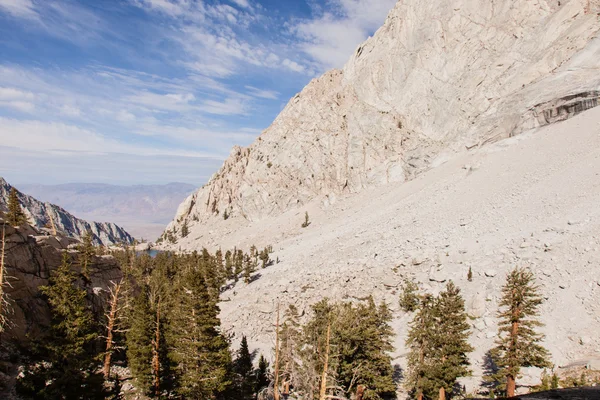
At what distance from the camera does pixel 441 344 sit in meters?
22.4

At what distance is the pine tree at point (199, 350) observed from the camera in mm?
20453

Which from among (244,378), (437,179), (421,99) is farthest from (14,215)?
(421,99)

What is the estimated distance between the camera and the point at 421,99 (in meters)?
102

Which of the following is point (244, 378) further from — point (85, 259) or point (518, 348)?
point (85, 259)

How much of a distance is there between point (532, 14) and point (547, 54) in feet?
43.9

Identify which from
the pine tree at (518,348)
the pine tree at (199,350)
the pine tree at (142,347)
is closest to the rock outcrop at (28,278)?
the pine tree at (142,347)

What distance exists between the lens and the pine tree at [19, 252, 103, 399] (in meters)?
16.2

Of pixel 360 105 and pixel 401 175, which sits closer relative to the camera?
pixel 401 175

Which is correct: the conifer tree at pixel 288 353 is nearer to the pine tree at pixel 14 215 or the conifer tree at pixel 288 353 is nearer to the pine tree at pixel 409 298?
the pine tree at pixel 409 298

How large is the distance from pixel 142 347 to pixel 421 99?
328ft

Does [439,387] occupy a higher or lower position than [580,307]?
lower

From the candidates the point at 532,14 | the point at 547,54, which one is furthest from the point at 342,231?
the point at 532,14

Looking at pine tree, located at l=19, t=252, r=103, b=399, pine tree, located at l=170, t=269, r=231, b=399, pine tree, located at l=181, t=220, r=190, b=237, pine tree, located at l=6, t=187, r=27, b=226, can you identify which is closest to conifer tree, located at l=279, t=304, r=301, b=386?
pine tree, located at l=170, t=269, r=231, b=399

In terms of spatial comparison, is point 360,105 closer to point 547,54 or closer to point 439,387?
point 547,54
